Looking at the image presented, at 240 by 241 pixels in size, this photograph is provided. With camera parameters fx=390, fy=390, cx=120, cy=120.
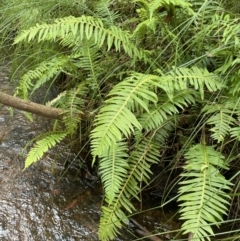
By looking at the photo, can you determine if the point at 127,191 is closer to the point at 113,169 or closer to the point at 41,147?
the point at 113,169

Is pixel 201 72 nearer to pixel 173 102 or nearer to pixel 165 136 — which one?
pixel 173 102

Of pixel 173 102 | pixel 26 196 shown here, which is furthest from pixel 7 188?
pixel 173 102

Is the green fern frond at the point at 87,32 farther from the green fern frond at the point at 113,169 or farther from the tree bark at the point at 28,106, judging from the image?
the green fern frond at the point at 113,169

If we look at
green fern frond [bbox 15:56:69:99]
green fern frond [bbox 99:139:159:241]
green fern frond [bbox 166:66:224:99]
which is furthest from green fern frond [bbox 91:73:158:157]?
green fern frond [bbox 15:56:69:99]

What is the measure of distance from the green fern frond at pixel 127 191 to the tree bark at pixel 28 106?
610mm

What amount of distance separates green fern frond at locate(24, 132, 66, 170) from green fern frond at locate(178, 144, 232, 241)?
0.82 metres

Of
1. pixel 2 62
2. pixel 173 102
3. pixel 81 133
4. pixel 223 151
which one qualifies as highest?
pixel 173 102

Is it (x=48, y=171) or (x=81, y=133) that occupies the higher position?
(x=81, y=133)

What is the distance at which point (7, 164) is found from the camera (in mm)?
2576

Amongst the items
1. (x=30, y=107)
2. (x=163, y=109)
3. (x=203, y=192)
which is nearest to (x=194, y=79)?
(x=163, y=109)

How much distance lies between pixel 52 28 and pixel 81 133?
0.70 metres

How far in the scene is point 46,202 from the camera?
2.29 meters

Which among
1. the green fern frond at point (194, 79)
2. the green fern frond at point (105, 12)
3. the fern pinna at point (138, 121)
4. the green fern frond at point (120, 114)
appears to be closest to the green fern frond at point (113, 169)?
the fern pinna at point (138, 121)

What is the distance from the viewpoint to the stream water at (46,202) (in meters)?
2.10
